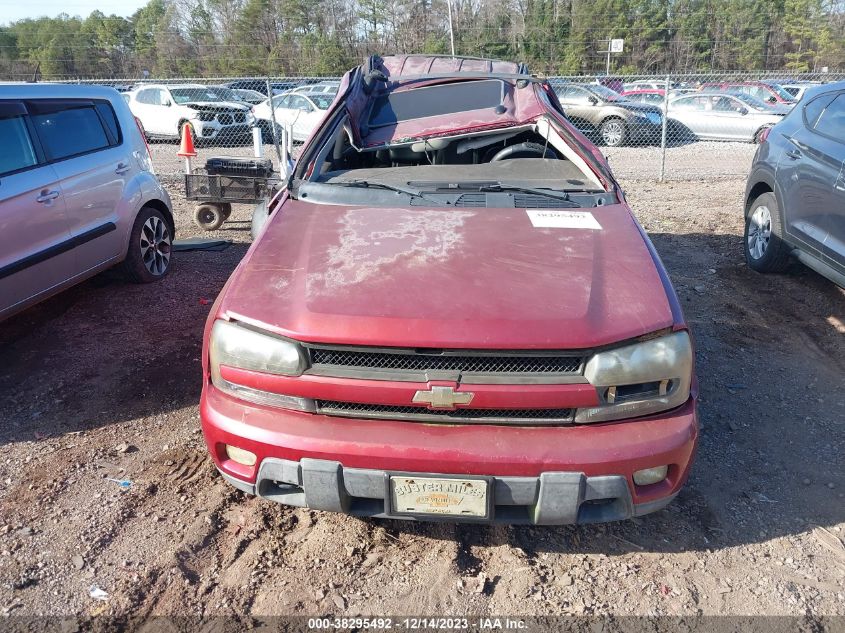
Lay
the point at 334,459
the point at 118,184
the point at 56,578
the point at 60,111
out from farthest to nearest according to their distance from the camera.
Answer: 1. the point at 118,184
2. the point at 60,111
3. the point at 56,578
4. the point at 334,459

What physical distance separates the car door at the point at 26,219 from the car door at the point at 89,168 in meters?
0.10

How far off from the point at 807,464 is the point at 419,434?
221cm

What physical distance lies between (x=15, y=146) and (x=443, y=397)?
3746 millimetres

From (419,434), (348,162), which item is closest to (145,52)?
(348,162)

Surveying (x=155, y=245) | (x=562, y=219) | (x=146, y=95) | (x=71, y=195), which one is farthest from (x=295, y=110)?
(x=562, y=219)

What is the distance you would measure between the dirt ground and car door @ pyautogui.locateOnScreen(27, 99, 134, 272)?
922 mm

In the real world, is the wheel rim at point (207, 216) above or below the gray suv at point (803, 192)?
below

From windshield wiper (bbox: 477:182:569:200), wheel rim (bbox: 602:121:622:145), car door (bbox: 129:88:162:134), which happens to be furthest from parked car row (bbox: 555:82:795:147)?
windshield wiper (bbox: 477:182:569:200)

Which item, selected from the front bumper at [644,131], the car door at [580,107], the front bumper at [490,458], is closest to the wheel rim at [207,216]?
the front bumper at [490,458]

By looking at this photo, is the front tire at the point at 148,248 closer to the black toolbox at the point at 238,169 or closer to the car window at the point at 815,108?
the black toolbox at the point at 238,169

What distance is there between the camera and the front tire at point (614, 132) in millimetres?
15469

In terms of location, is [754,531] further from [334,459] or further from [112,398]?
[112,398]

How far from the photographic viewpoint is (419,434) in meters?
2.26

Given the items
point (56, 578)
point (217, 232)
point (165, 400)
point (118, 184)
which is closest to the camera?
point (56, 578)
